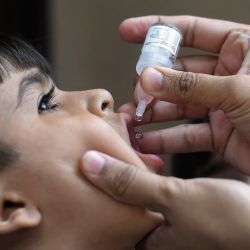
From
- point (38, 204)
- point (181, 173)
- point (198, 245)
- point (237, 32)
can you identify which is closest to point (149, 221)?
point (198, 245)

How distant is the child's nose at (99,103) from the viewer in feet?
3.48

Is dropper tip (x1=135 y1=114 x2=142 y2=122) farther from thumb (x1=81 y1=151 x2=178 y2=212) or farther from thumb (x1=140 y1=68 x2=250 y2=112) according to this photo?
thumb (x1=81 y1=151 x2=178 y2=212)

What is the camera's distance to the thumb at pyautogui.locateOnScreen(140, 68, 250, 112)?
1028mm

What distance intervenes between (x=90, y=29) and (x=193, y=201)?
5.20ft

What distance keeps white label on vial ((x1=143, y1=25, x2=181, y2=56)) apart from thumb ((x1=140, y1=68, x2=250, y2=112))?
94 millimetres

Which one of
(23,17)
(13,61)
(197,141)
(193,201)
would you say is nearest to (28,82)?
(13,61)

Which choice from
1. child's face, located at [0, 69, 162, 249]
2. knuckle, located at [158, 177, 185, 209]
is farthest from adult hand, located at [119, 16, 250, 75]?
knuckle, located at [158, 177, 185, 209]

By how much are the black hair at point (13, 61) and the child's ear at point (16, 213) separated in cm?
6

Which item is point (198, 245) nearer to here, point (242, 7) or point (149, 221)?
point (149, 221)

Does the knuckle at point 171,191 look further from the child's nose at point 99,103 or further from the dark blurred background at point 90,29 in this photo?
the dark blurred background at point 90,29

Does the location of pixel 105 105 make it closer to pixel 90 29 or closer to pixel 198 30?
pixel 198 30

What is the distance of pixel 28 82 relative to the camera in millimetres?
1015

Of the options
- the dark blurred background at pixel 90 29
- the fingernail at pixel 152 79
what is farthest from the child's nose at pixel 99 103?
the dark blurred background at pixel 90 29

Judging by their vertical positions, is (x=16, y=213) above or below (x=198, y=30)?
below
